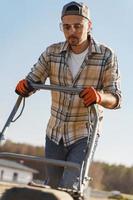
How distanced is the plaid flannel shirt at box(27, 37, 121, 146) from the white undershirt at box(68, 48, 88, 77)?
0.09ft

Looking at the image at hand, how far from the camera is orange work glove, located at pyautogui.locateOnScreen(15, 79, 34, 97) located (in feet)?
15.3

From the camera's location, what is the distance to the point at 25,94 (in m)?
4.67

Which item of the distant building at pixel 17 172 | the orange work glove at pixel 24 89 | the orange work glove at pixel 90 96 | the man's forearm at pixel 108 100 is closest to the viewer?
the orange work glove at pixel 90 96

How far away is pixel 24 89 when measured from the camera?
4.67 m

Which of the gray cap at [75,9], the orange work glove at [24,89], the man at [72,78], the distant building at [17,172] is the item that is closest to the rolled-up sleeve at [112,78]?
the man at [72,78]

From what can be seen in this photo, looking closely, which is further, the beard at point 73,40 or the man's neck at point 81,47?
the man's neck at point 81,47

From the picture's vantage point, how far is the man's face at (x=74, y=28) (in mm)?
4531

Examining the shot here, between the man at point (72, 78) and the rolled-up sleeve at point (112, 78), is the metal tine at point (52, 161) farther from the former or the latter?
the rolled-up sleeve at point (112, 78)

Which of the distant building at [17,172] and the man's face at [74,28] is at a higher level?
the man's face at [74,28]

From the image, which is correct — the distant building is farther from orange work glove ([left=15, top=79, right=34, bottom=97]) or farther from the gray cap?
the gray cap

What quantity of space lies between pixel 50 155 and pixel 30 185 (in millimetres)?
1661

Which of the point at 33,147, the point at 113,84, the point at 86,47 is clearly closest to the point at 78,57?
the point at 86,47

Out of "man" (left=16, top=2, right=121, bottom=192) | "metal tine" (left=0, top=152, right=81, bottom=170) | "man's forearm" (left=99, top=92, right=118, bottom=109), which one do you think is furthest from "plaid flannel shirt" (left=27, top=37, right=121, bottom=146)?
"metal tine" (left=0, top=152, right=81, bottom=170)

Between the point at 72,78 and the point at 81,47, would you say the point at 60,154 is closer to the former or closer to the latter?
the point at 72,78
